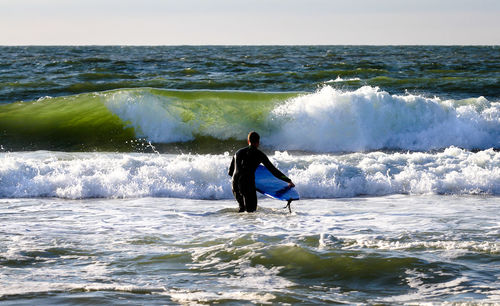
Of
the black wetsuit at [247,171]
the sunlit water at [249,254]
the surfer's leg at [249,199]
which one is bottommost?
the sunlit water at [249,254]

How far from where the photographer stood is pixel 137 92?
2211cm

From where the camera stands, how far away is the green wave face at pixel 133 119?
19.9 meters

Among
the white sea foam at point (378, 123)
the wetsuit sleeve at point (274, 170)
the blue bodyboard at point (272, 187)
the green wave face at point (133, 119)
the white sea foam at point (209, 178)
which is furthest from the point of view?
the green wave face at point (133, 119)

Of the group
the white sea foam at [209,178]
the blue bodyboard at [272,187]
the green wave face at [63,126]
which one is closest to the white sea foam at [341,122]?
the green wave face at [63,126]

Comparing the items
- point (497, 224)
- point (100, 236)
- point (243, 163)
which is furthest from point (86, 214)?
point (497, 224)

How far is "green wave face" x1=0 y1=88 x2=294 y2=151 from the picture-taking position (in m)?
19.9

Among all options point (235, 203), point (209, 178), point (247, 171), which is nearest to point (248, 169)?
point (247, 171)

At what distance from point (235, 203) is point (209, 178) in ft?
4.18

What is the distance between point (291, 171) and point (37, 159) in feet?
17.5

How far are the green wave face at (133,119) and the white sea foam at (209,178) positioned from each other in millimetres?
6234

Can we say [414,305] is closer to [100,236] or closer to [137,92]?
[100,236]

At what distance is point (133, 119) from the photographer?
2102 cm

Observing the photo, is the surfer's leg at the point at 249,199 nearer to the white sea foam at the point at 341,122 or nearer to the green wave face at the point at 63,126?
the white sea foam at the point at 341,122

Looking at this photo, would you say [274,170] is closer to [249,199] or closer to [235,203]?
[249,199]
